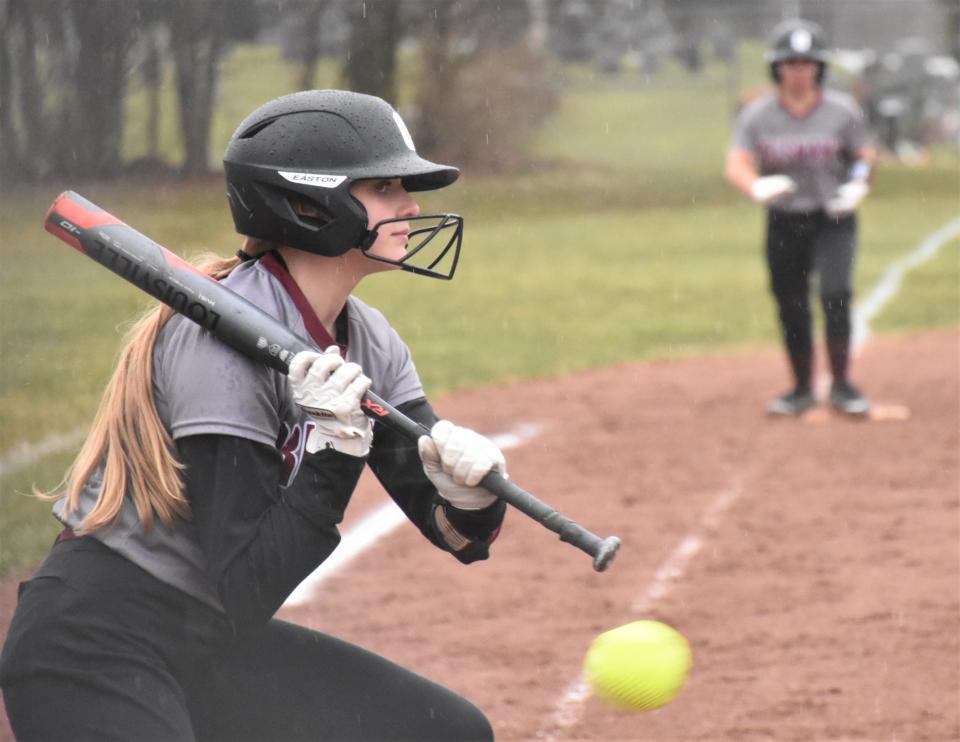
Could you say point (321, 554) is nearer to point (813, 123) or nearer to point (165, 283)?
point (165, 283)

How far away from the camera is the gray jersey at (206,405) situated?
252 centimetres

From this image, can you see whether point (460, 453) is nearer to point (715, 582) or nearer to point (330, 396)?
point (330, 396)

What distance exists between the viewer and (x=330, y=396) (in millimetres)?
2539

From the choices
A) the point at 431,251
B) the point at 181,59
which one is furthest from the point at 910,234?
the point at 181,59

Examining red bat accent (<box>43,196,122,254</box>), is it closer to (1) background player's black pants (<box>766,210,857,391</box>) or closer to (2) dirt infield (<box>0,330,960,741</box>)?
(2) dirt infield (<box>0,330,960,741</box>)

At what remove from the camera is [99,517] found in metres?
2.56

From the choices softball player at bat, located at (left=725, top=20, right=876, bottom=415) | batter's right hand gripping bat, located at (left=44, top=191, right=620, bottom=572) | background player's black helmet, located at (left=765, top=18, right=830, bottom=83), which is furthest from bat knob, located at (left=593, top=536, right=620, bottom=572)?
background player's black helmet, located at (left=765, top=18, right=830, bottom=83)

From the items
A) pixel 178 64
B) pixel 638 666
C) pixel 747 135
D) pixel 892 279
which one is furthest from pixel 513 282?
pixel 638 666

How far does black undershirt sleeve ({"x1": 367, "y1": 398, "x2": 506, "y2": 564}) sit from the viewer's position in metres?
2.94

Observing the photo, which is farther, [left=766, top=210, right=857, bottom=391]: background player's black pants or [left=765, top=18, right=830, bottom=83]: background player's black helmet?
[left=766, top=210, right=857, bottom=391]: background player's black pants

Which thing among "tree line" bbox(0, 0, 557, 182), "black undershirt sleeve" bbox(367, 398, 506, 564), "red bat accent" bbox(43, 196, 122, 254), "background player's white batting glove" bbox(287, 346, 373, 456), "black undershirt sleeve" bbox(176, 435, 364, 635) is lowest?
"tree line" bbox(0, 0, 557, 182)

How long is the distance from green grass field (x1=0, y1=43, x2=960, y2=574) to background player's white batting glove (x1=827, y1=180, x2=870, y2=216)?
2.97m

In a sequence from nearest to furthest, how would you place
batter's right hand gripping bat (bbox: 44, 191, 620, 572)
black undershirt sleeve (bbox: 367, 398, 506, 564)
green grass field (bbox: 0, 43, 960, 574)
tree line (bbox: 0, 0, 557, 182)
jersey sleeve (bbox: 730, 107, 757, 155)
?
batter's right hand gripping bat (bbox: 44, 191, 620, 572) < black undershirt sleeve (bbox: 367, 398, 506, 564) < jersey sleeve (bbox: 730, 107, 757, 155) < green grass field (bbox: 0, 43, 960, 574) < tree line (bbox: 0, 0, 557, 182)

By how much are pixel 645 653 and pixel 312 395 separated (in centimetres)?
116
